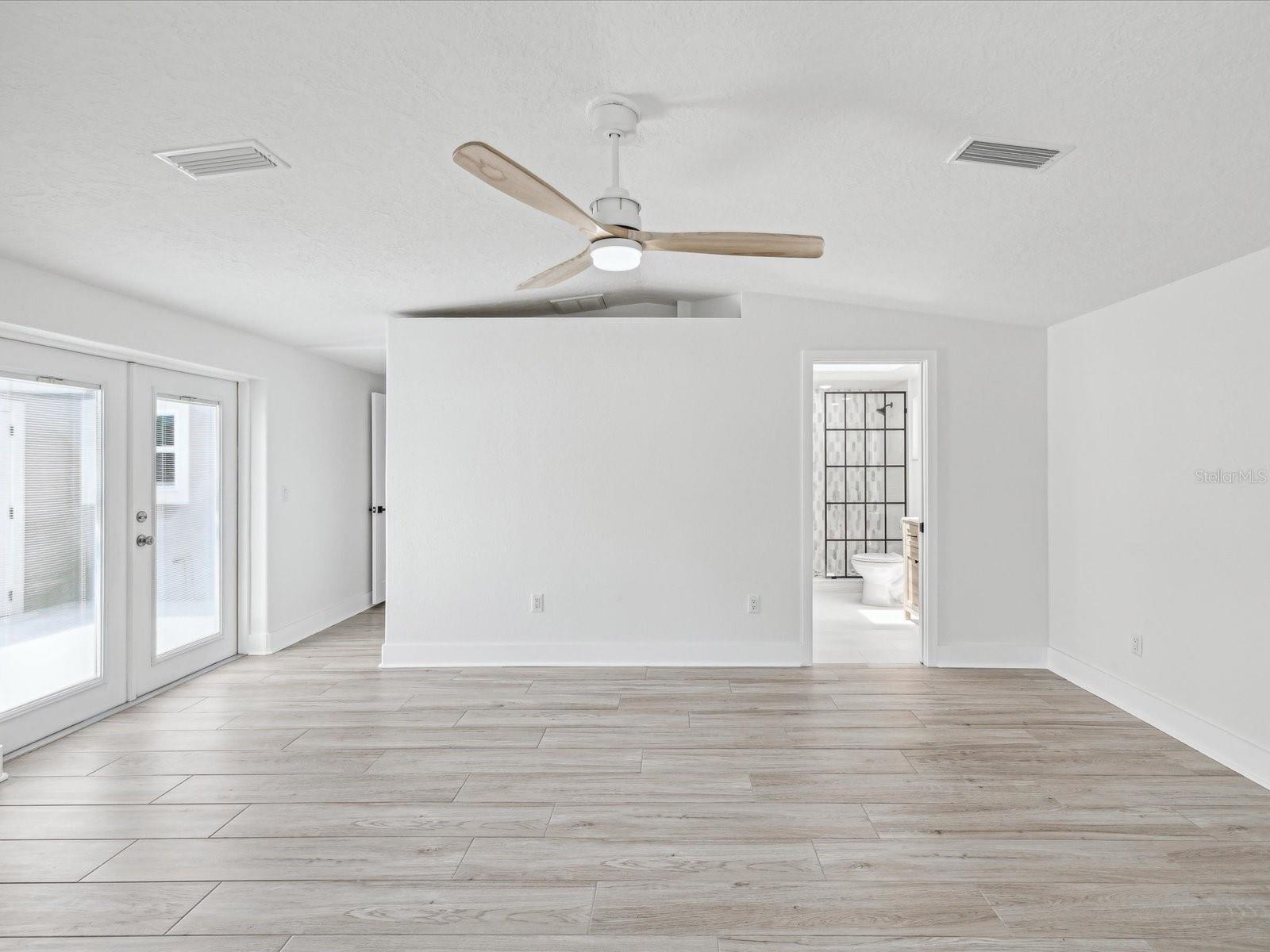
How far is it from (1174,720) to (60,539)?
18.6 feet

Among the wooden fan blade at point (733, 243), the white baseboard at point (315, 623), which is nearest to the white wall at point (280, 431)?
the white baseboard at point (315, 623)

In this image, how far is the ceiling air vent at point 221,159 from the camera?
2336 millimetres

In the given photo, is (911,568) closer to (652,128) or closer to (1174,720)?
(1174,720)

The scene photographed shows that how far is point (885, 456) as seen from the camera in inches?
335

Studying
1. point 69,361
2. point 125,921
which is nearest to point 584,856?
point 125,921

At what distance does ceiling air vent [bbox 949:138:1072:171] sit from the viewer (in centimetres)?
233

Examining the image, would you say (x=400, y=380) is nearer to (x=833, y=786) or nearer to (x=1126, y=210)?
(x=833, y=786)

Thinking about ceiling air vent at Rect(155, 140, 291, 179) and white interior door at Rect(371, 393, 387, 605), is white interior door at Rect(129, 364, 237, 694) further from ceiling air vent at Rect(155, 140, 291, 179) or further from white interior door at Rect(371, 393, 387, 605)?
ceiling air vent at Rect(155, 140, 291, 179)

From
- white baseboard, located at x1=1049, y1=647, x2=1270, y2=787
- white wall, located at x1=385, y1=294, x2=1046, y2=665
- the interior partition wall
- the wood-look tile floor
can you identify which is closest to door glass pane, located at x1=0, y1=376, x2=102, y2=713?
the wood-look tile floor

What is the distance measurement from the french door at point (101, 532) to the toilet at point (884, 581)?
18.6 feet

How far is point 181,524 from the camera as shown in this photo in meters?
4.51

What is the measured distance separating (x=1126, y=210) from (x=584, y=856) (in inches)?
124

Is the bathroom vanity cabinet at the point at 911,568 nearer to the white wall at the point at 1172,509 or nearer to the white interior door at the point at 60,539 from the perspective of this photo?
the white wall at the point at 1172,509

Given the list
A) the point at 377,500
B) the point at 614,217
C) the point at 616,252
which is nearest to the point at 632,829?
the point at 616,252
